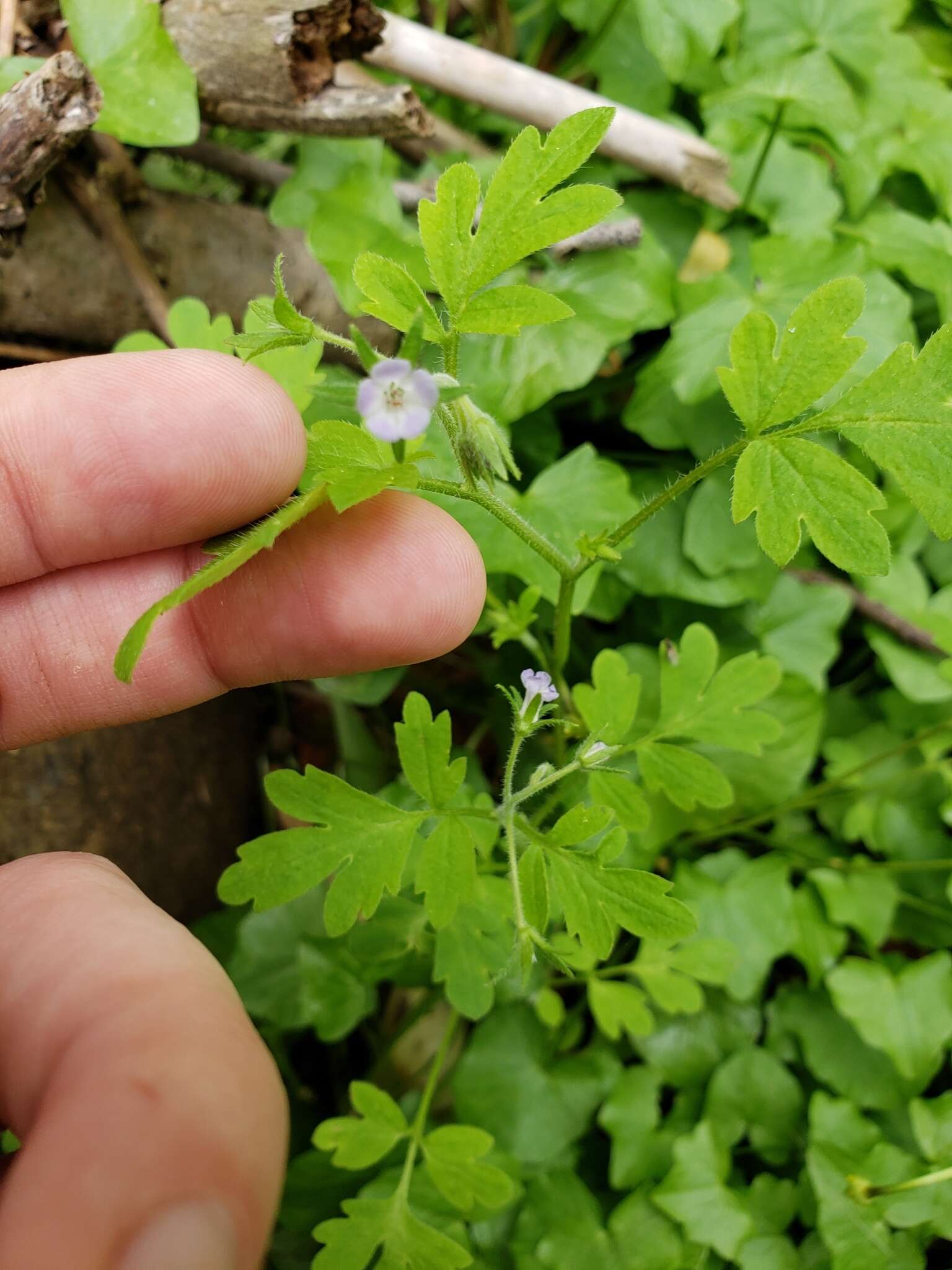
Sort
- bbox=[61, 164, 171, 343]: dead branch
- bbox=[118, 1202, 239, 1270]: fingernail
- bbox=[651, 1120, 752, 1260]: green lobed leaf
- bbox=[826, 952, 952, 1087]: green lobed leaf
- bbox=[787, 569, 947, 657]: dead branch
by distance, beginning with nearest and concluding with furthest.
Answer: bbox=[118, 1202, 239, 1270]: fingernail, bbox=[651, 1120, 752, 1260]: green lobed leaf, bbox=[826, 952, 952, 1087]: green lobed leaf, bbox=[61, 164, 171, 343]: dead branch, bbox=[787, 569, 947, 657]: dead branch

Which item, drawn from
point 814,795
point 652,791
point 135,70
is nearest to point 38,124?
point 135,70

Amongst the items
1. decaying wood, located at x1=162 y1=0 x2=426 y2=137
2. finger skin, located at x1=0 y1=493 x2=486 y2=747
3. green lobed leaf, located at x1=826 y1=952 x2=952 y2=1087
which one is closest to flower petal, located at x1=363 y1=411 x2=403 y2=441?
finger skin, located at x1=0 y1=493 x2=486 y2=747

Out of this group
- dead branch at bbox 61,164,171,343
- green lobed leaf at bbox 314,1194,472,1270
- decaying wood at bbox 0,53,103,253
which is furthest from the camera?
dead branch at bbox 61,164,171,343

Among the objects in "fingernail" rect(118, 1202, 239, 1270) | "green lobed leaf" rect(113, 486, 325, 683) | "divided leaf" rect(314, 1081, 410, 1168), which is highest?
"green lobed leaf" rect(113, 486, 325, 683)

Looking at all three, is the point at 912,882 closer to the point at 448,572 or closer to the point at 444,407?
the point at 448,572

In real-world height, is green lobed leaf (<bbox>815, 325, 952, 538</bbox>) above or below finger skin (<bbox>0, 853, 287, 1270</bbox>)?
above

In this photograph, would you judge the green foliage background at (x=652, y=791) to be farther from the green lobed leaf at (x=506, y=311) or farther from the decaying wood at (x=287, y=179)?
the green lobed leaf at (x=506, y=311)

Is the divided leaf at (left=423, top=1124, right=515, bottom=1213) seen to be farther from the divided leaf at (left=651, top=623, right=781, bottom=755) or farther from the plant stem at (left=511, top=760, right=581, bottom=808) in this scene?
the divided leaf at (left=651, top=623, right=781, bottom=755)
